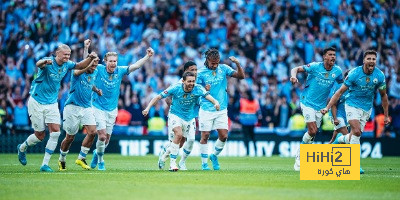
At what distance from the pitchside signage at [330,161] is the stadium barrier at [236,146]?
14266mm

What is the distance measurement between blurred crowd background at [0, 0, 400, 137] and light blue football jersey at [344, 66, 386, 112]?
1139cm

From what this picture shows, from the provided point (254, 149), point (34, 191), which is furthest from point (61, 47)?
point (254, 149)

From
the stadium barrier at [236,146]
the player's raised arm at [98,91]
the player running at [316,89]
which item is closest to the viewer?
the player's raised arm at [98,91]

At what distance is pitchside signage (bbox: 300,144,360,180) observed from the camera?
50.3ft

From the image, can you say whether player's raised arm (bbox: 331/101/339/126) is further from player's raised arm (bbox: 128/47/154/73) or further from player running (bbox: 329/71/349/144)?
player's raised arm (bbox: 128/47/154/73)

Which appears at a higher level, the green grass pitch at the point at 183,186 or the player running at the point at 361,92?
the player running at the point at 361,92

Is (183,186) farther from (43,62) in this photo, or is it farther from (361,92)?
(361,92)

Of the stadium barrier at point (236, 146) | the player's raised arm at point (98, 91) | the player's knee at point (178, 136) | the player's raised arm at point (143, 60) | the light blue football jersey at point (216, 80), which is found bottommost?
the stadium barrier at point (236, 146)

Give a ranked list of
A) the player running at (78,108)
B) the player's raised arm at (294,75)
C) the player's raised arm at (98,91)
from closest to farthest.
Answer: the player's raised arm at (294,75)
the player's raised arm at (98,91)
the player running at (78,108)

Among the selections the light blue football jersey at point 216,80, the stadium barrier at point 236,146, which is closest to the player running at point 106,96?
the light blue football jersey at point 216,80

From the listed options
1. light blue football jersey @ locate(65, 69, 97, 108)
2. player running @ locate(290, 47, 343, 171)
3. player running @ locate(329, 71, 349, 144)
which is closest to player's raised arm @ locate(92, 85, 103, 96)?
light blue football jersey @ locate(65, 69, 97, 108)

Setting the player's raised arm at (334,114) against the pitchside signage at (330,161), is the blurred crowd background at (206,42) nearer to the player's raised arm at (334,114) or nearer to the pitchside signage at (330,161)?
the player's raised arm at (334,114)

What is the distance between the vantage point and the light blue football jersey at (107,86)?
19.6 meters

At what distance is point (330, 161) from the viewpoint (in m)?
15.4
